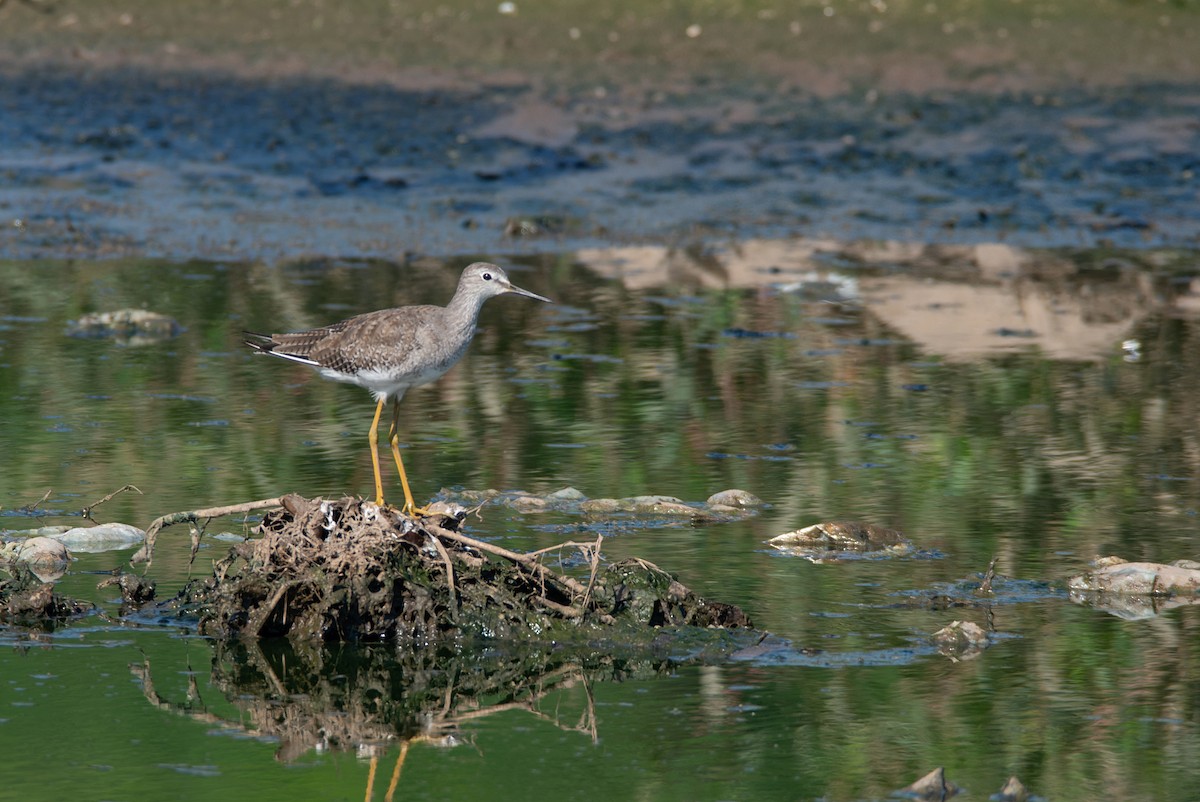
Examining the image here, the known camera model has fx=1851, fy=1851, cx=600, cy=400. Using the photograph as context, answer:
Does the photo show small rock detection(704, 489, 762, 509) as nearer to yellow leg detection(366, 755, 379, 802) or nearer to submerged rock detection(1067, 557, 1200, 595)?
submerged rock detection(1067, 557, 1200, 595)

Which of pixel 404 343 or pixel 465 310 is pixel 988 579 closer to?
pixel 465 310

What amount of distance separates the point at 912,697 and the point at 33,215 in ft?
35.9

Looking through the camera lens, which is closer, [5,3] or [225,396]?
[225,396]

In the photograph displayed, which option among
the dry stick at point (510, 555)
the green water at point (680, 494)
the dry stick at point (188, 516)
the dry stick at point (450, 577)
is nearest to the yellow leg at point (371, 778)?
the green water at point (680, 494)

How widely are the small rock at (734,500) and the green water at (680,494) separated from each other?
0.17m

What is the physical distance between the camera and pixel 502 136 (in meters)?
17.5

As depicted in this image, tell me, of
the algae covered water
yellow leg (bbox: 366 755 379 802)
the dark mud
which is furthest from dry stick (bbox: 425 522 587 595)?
the dark mud

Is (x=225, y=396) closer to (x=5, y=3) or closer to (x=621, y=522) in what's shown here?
(x=621, y=522)

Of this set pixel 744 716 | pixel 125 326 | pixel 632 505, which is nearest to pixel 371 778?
pixel 744 716

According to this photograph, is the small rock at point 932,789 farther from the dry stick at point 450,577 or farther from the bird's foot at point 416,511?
the bird's foot at point 416,511

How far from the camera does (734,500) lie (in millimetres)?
7992

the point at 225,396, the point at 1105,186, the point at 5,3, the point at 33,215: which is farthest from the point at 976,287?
the point at 5,3

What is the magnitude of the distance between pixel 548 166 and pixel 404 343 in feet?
29.8

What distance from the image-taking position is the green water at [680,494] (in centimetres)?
535
